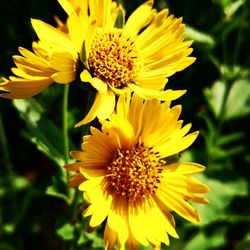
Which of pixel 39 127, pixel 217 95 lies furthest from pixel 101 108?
pixel 217 95

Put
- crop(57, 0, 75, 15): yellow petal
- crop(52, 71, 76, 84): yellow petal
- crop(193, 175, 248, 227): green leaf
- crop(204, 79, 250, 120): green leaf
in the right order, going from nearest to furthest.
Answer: crop(52, 71, 76, 84): yellow petal < crop(57, 0, 75, 15): yellow petal < crop(193, 175, 248, 227): green leaf < crop(204, 79, 250, 120): green leaf

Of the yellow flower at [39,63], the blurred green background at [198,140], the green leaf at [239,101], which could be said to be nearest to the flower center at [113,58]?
the yellow flower at [39,63]

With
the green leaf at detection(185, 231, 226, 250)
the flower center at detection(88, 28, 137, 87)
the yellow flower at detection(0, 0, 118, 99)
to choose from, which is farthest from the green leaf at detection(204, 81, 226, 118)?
the yellow flower at detection(0, 0, 118, 99)

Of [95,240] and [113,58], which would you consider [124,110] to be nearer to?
[113,58]

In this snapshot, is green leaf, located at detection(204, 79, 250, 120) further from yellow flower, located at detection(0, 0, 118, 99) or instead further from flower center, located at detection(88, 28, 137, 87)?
yellow flower, located at detection(0, 0, 118, 99)

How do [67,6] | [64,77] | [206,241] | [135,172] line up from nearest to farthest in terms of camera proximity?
[64,77]
[67,6]
[135,172]
[206,241]

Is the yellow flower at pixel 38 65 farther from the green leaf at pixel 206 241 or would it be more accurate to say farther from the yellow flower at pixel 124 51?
the green leaf at pixel 206 241
